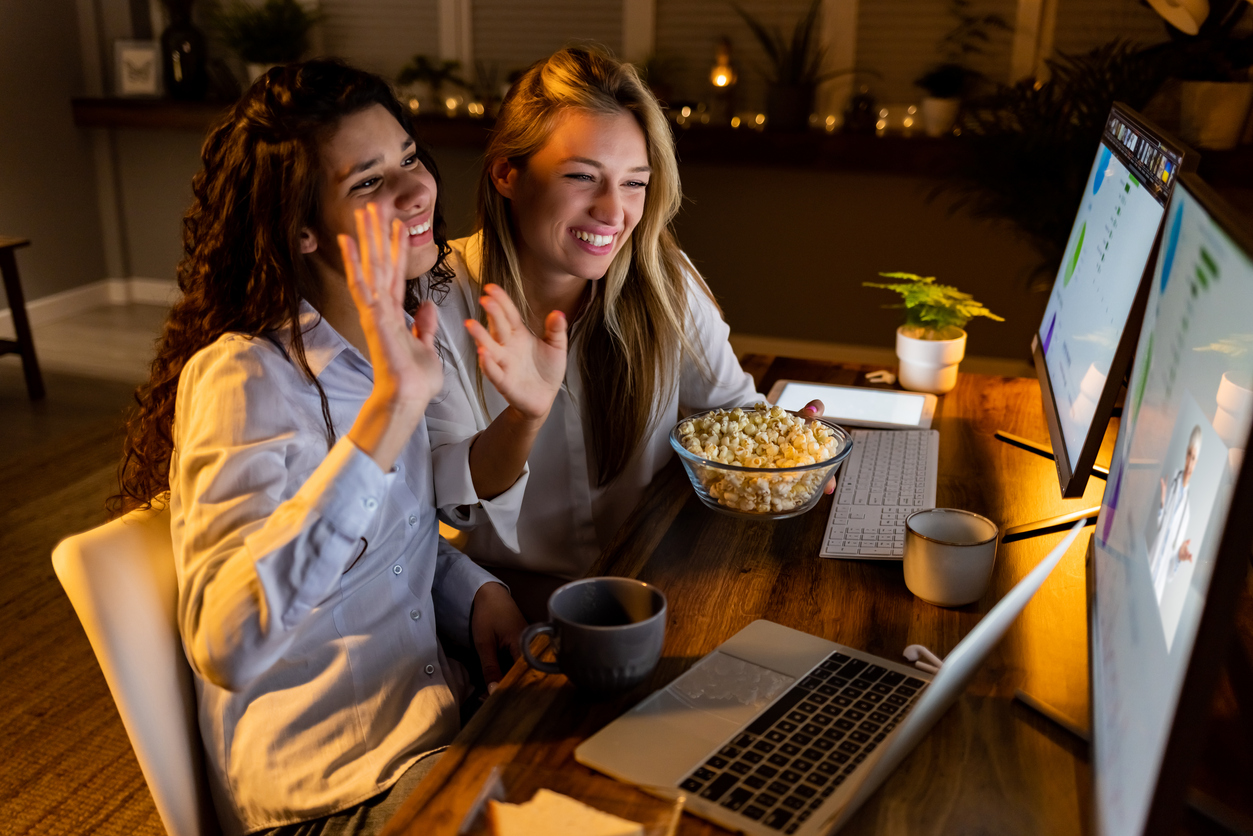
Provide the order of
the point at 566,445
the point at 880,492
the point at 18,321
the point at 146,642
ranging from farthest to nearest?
the point at 18,321, the point at 566,445, the point at 880,492, the point at 146,642

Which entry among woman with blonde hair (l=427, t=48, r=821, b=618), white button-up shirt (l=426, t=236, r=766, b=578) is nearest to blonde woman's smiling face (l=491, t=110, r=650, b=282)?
woman with blonde hair (l=427, t=48, r=821, b=618)

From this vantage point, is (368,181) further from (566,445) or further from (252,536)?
(566,445)

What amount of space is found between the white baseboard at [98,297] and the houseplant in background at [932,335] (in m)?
4.31

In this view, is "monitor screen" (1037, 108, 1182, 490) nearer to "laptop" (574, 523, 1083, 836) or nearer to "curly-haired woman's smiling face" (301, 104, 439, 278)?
"laptop" (574, 523, 1083, 836)

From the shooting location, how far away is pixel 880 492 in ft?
4.50

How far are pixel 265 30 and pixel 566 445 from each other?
12.5 ft

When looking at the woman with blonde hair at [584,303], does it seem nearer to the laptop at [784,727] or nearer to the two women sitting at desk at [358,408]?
the two women sitting at desk at [358,408]

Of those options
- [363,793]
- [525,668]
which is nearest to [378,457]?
[525,668]

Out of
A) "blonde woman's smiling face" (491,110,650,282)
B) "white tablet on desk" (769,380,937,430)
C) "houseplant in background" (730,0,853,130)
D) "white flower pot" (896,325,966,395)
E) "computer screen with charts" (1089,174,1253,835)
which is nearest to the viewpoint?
"computer screen with charts" (1089,174,1253,835)

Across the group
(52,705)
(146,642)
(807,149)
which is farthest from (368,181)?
(807,149)

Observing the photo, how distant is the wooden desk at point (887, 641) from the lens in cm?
79

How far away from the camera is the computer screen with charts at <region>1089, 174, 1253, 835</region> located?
1.61 feet

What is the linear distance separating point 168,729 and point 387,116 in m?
0.71

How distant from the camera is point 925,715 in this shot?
2.52 ft
